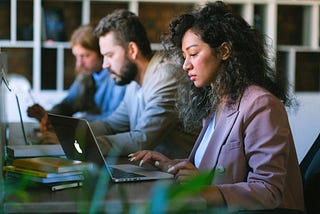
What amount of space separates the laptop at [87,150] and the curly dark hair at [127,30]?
3.31 feet

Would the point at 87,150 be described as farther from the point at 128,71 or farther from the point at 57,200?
the point at 128,71

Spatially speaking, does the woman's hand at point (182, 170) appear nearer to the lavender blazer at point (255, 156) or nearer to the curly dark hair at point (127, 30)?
the lavender blazer at point (255, 156)

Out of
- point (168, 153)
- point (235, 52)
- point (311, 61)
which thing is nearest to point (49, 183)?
point (235, 52)

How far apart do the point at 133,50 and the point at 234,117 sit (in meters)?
1.26

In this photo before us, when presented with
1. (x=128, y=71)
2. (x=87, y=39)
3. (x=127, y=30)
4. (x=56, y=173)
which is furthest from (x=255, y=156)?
(x=87, y=39)

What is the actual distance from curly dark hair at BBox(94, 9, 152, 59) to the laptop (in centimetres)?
101

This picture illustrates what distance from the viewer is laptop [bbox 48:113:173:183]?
5.95 ft

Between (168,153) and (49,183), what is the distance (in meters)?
1.12

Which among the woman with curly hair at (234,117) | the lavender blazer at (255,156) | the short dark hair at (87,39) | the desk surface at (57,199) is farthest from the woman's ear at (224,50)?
the short dark hair at (87,39)

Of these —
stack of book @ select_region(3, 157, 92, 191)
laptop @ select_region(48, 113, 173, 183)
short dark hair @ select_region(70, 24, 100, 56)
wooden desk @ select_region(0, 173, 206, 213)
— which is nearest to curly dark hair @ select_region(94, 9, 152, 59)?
short dark hair @ select_region(70, 24, 100, 56)

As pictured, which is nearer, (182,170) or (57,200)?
(57,200)

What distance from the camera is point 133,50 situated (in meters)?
Result: 3.04

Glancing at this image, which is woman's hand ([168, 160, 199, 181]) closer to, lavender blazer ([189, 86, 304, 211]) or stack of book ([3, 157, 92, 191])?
lavender blazer ([189, 86, 304, 211])

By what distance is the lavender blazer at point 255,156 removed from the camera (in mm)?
1665
